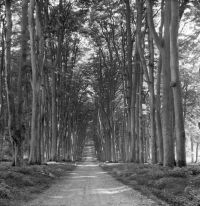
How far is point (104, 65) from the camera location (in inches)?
1481

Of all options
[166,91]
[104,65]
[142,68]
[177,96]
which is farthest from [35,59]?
[104,65]

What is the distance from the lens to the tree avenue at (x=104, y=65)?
16.5 metres

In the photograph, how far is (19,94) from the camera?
16797 millimetres

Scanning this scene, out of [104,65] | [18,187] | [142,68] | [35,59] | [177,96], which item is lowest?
[18,187]

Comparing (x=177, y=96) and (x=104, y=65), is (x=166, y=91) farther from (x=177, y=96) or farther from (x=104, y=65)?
(x=104, y=65)

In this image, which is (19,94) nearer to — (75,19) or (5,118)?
(75,19)

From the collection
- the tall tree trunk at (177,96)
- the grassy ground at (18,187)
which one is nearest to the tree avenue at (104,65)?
the tall tree trunk at (177,96)

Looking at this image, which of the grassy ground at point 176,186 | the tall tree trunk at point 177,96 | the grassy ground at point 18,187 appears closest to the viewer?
the grassy ground at point 176,186

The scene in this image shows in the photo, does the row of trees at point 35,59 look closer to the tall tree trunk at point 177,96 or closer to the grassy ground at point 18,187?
the grassy ground at point 18,187

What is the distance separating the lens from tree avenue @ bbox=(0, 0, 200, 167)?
1647 cm

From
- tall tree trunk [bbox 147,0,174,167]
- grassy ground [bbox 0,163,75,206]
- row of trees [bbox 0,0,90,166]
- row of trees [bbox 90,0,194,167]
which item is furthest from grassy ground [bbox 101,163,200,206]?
row of trees [bbox 0,0,90,166]

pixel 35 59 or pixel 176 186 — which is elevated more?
pixel 35 59

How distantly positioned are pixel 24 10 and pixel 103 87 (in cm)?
2377

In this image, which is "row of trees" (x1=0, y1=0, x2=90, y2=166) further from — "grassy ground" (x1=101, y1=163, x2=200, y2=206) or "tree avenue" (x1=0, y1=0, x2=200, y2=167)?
"grassy ground" (x1=101, y1=163, x2=200, y2=206)
